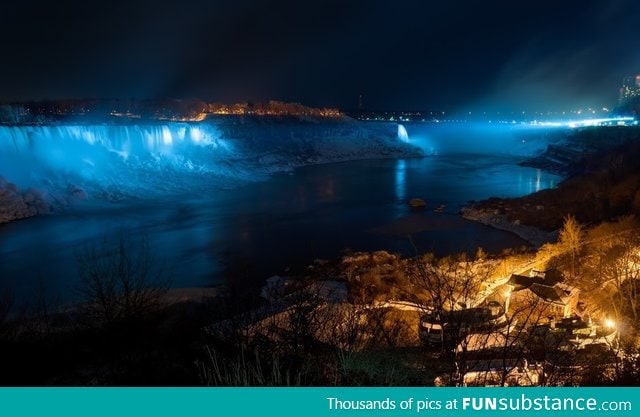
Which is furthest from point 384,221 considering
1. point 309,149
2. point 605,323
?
point 309,149

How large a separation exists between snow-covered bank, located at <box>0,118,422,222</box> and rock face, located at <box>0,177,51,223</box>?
3 cm

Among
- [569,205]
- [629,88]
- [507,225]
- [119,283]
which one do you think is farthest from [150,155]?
[629,88]

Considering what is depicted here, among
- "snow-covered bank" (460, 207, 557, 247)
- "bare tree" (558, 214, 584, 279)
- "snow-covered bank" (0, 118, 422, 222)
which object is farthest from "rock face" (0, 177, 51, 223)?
"bare tree" (558, 214, 584, 279)

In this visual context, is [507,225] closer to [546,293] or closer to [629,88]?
[546,293]

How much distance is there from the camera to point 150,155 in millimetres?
29578

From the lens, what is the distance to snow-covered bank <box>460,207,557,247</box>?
13.6 m

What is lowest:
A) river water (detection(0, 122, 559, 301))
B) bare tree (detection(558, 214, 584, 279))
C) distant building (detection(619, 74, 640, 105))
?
river water (detection(0, 122, 559, 301))

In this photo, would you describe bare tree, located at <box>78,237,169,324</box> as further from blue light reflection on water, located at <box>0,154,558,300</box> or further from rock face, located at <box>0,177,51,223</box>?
rock face, located at <box>0,177,51,223</box>

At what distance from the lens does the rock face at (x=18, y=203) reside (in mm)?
17328

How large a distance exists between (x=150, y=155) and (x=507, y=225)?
22.5 meters

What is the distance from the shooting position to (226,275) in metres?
11.3

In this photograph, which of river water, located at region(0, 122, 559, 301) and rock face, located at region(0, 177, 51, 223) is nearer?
river water, located at region(0, 122, 559, 301)

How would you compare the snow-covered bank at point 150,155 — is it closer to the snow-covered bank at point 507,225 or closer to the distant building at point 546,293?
the snow-covered bank at point 507,225

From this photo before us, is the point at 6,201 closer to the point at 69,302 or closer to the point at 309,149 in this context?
the point at 69,302
